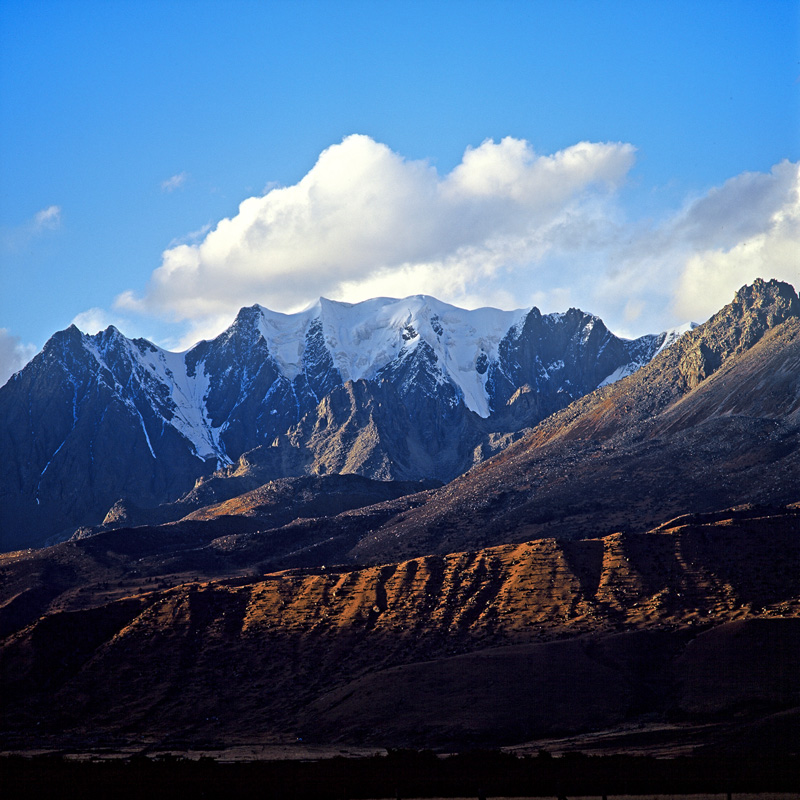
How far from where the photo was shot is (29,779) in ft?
187

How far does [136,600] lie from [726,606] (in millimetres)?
63538

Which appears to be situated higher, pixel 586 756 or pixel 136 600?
pixel 136 600

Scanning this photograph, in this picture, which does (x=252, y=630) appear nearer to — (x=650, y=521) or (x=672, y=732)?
(x=672, y=732)

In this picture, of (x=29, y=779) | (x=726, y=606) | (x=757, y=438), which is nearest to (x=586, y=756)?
(x=29, y=779)

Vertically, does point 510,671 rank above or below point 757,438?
below

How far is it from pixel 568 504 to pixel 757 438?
3711cm

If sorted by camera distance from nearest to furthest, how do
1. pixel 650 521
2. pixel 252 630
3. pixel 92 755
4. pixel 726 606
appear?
1. pixel 92 755
2. pixel 726 606
3. pixel 252 630
4. pixel 650 521

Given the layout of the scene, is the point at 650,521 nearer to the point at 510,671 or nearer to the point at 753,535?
the point at 753,535

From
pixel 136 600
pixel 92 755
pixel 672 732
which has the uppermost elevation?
pixel 136 600

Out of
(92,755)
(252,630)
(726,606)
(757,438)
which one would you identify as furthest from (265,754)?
(757,438)

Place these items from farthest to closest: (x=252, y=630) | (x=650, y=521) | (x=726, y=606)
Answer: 1. (x=650, y=521)
2. (x=252, y=630)
3. (x=726, y=606)

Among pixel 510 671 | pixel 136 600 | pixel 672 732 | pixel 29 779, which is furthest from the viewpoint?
pixel 136 600

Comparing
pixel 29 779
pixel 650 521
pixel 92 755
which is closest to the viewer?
pixel 29 779

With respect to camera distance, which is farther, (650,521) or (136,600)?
(650,521)
